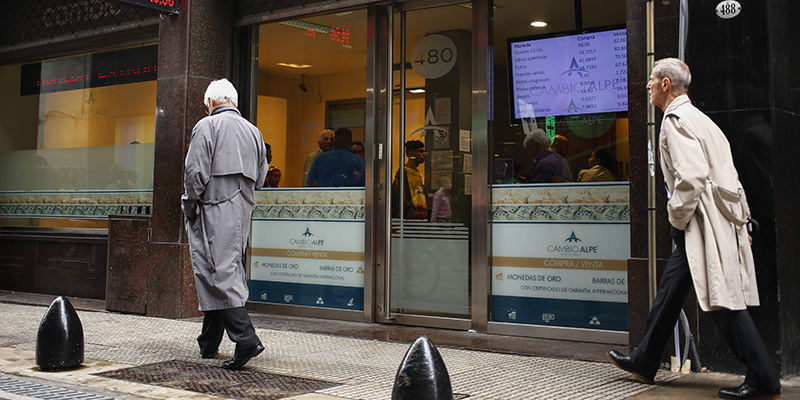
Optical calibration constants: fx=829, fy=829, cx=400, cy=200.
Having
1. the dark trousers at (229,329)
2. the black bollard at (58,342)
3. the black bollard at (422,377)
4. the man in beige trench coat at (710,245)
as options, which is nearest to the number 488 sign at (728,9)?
the man in beige trench coat at (710,245)

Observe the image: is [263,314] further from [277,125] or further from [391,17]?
[391,17]

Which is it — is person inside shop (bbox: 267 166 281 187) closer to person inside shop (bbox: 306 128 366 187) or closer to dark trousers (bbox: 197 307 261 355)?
person inside shop (bbox: 306 128 366 187)

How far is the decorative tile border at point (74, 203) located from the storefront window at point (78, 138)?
0.01m

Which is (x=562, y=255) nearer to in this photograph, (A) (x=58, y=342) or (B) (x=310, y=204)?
(B) (x=310, y=204)

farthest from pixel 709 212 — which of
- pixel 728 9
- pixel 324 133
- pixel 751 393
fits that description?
pixel 324 133

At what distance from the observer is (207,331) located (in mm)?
5668

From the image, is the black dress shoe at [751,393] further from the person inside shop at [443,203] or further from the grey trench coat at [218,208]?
the person inside shop at [443,203]

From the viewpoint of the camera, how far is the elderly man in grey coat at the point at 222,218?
17.5ft

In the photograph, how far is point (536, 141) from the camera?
6.80 meters

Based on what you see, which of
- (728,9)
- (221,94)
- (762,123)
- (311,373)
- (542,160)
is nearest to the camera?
(762,123)

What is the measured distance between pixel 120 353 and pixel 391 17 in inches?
151

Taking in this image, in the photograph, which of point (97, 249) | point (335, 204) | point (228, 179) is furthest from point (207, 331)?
point (97, 249)

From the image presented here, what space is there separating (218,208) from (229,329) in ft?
2.59

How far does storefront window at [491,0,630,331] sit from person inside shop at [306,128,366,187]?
146 cm
